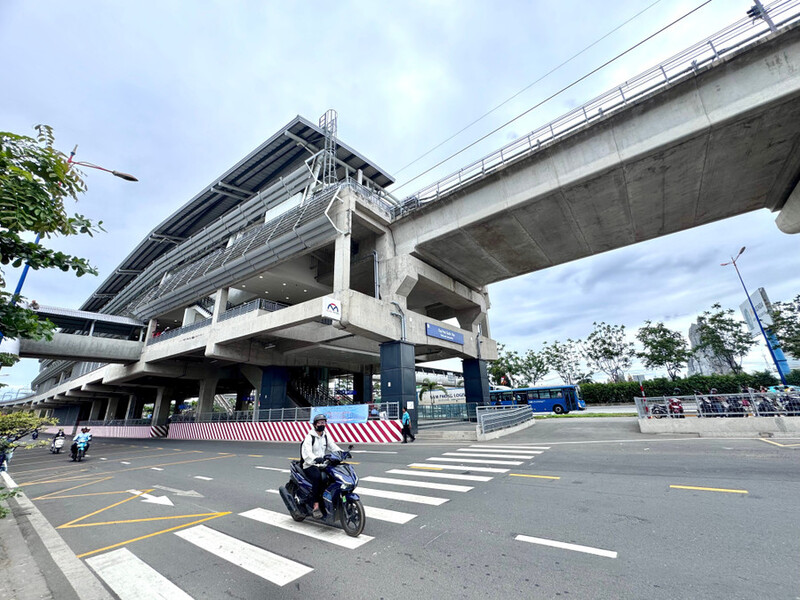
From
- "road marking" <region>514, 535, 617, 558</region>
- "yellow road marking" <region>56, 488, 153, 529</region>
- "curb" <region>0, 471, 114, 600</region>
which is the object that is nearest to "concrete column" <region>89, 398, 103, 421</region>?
"yellow road marking" <region>56, 488, 153, 529</region>

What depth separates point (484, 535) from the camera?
462cm

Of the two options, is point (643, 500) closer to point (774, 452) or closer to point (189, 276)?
point (774, 452)

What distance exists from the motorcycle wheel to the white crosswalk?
0.35ft

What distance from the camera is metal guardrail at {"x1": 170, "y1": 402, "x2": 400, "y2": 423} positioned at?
19031 mm

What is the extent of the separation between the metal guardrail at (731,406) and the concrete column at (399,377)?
39.6 ft

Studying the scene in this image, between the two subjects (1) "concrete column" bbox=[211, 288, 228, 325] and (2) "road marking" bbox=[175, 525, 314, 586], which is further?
(1) "concrete column" bbox=[211, 288, 228, 325]

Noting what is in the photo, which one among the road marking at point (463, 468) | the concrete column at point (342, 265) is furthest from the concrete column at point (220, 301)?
the road marking at point (463, 468)

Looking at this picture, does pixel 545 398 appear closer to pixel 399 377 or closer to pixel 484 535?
pixel 399 377

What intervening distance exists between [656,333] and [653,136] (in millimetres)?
34467

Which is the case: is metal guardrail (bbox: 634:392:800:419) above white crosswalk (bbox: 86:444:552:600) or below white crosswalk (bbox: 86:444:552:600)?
above

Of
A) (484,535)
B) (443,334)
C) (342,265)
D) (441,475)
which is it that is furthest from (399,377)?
(484,535)

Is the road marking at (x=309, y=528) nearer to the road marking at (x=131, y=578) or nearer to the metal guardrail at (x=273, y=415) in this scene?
the road marking at (x=131, y=578)

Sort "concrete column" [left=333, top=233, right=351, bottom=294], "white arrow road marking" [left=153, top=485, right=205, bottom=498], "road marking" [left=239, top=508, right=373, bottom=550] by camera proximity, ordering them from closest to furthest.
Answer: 1. "road marking" [left=239, top=508, right=373, bottom=550]
2. "white arrow road marking" [left=153, top=485, right=205, bottom=498]
3. "concrete column" [left=333, top=233, right=351, bottom=294]

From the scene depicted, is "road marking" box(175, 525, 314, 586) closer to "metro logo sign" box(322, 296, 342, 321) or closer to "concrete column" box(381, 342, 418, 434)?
"metro logo sign" box(322, 296, 342, 321)
